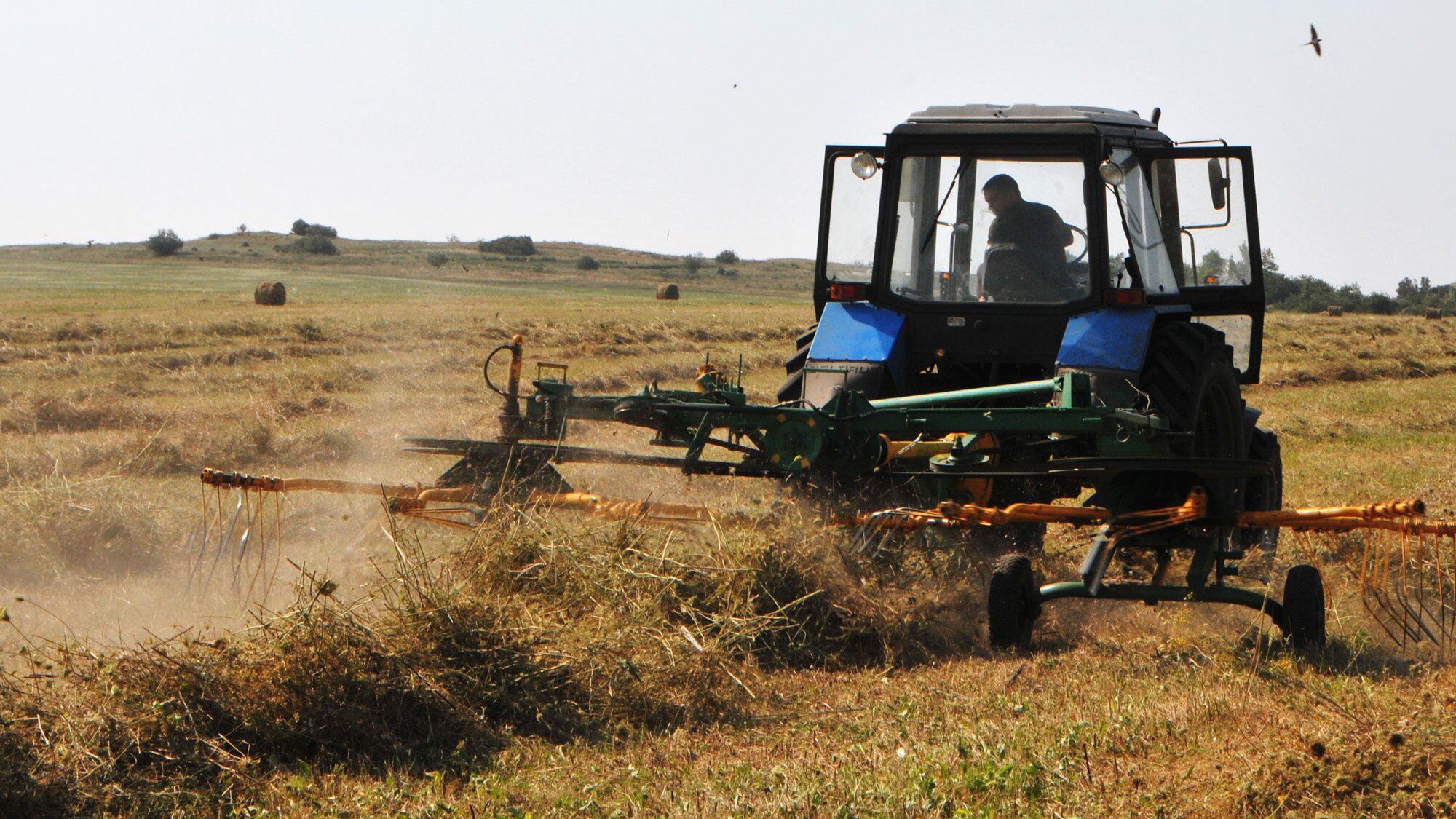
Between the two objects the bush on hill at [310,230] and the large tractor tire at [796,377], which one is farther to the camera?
the bush on hill at [310,230]

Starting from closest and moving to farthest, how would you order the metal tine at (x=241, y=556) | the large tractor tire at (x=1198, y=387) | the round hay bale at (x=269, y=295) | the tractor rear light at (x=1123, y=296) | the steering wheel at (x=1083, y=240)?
the metal tine at (x=241, y=556)
the large tractor tire at (x=1198, y=387)
the tractor rear light at (x=1123, y=296)
the steering wheel at (x=1083, y=240)
the round hay bale at (x=269, y=295)

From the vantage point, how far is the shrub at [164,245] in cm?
4966

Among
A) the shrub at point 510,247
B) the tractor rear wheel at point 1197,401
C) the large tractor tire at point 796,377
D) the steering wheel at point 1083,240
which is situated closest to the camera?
the tractor rear wheel at point 1197,401

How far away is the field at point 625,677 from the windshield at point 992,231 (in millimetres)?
1356

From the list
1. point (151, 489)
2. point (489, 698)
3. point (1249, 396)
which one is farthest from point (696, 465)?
point (1249, 396)

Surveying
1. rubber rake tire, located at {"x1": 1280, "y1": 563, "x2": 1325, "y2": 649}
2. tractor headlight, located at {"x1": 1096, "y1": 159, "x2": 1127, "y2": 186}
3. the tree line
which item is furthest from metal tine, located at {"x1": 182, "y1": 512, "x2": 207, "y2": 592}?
the tree line

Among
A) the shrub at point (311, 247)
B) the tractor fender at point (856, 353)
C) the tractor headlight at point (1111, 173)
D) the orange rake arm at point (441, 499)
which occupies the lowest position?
the orange rake arm at point (441, 499)

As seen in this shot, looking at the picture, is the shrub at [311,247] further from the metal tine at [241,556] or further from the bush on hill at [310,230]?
the metal tine at [241,556]

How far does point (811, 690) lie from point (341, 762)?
1.66 m

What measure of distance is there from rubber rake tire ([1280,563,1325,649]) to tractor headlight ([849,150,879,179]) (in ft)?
9.11

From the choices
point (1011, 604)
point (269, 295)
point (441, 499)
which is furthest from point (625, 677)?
point (269, 295)

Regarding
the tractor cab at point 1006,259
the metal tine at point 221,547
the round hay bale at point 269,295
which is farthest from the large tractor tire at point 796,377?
the round hay bale at point 269,295

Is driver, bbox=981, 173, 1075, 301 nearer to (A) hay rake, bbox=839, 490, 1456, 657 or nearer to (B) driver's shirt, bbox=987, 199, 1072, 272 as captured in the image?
(B) driver's shirt, bbox=987, 199, 1072, 272

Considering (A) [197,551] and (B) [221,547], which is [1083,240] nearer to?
(B) [221,547]
